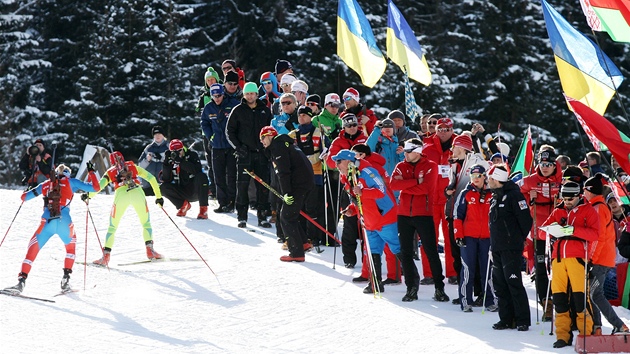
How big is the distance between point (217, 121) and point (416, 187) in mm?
5904

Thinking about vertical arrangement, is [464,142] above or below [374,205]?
above

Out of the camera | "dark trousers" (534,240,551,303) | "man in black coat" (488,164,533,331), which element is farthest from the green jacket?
the camera

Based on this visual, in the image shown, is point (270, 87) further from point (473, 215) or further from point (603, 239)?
point (603, 239)

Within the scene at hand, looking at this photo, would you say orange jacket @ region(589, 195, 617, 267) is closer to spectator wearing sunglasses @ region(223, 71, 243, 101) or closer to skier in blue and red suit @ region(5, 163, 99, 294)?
skier in blue and red suit @ region(5, 163, 99, 294)

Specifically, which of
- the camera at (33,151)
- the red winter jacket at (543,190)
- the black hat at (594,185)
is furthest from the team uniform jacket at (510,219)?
the camera at (33,151)

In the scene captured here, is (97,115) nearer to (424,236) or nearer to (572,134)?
(572,134)

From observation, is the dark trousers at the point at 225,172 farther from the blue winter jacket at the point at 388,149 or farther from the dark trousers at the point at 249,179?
the blue winter jacket at the point at 388,149

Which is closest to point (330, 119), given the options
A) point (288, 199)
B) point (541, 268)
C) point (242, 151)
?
point (288, 199)

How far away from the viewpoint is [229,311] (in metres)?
12.5

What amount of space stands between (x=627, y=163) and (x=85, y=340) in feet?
19.2

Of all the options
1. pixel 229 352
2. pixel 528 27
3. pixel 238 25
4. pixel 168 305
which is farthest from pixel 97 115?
pixel 229 352

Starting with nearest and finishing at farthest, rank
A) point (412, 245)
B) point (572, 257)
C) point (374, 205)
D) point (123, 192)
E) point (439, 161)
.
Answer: point (572, 257)
point (412, 245)
point (374, 205)
point (439, 161)
point (123, 192)

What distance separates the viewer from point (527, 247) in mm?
14016

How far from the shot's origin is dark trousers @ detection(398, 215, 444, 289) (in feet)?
42.0
